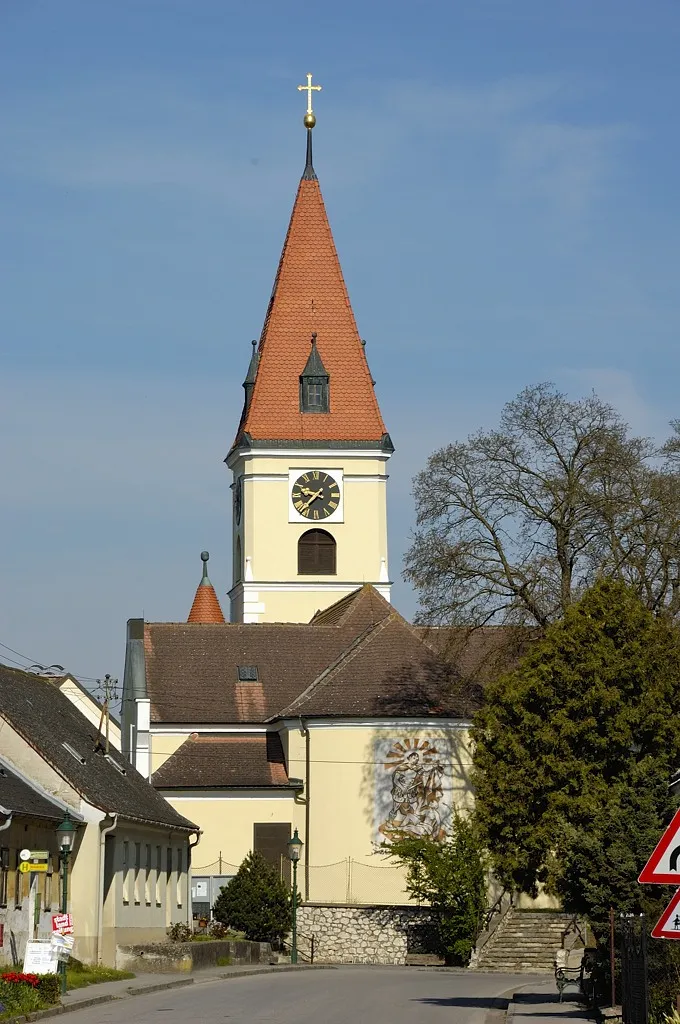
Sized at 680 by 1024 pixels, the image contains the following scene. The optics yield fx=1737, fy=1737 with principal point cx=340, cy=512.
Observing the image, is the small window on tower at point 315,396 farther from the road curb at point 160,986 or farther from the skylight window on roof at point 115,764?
the road curb at point 160,986

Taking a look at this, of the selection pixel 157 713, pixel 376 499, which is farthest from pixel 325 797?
pixel 376 499

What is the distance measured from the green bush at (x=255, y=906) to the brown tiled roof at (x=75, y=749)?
2.01 m

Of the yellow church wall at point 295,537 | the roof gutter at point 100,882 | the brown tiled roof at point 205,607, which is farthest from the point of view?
the brown tiled roof at point 205,607

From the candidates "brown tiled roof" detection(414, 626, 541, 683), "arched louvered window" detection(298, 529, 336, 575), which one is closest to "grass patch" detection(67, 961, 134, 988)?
"brown tiled roof" detection(414, 626, 541, 683)

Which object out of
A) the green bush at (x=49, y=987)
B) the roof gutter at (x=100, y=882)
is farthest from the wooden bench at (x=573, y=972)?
the roof gutter at (x=100, y=882)

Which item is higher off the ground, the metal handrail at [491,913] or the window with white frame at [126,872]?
the window with white frame at [126,872]

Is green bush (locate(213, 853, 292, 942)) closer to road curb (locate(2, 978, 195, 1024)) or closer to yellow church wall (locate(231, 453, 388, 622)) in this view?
road curb (locate(2, 978, 195, 1024))

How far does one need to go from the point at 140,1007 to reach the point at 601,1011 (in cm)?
696

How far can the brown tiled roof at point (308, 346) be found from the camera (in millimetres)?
69250

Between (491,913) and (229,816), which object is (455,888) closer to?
(491,913)

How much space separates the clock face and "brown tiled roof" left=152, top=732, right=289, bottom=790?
1317 cm

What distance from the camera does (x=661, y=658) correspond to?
133 feet

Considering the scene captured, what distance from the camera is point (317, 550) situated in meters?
68.3

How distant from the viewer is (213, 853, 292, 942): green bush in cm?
4438
